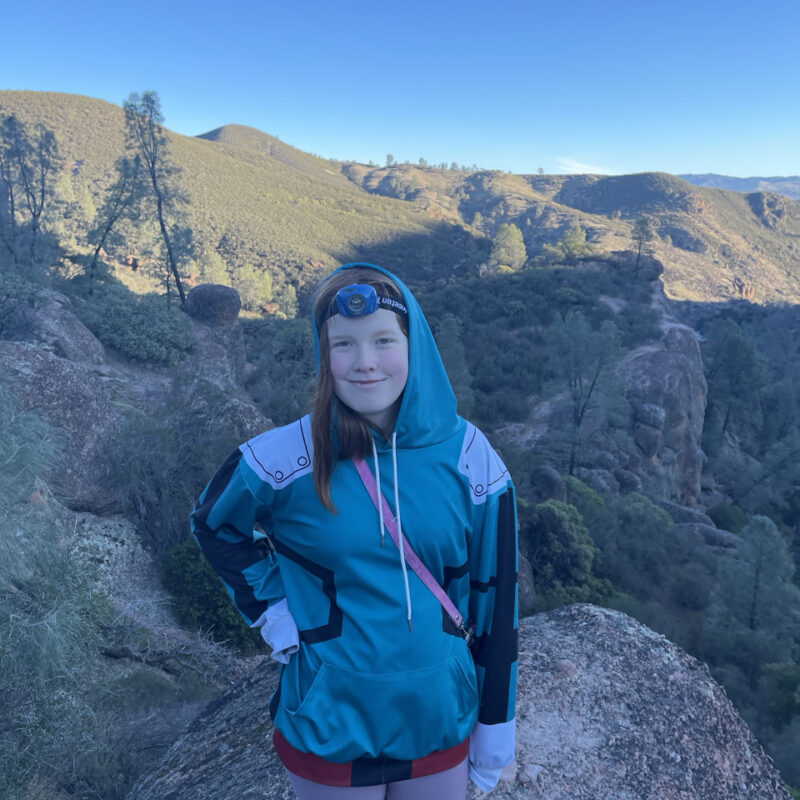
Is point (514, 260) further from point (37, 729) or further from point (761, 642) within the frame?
point (37, 729)

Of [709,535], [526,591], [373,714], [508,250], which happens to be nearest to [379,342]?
[373,714]

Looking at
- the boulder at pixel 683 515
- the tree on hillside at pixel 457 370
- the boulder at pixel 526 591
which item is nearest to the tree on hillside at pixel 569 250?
the tree on hillside at pixel 457 370

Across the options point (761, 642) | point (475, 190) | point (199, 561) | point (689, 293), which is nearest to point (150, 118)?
point (199, 561)

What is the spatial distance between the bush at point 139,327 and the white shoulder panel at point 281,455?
42.9ft

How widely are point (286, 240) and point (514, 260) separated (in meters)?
18.8

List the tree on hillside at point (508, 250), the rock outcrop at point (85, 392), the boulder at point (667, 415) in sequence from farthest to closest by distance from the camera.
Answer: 1. the tree on hillside at point (508, 250)
2. the boulder at point (667, 415)
3. the rock outcrop at point (85, 392)

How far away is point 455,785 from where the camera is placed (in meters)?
1.54

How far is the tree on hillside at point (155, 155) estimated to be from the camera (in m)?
16.6

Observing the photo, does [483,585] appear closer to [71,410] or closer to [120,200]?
[71,410]

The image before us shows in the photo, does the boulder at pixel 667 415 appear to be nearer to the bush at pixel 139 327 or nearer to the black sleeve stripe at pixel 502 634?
the bush at pixel 139 327

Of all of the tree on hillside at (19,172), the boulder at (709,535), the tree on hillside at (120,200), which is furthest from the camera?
the tree on hillside at (120,200)

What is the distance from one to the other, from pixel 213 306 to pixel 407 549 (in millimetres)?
16642

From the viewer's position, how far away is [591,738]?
2855 mm

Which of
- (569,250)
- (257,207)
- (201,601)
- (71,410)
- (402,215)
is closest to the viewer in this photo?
(201,601)
